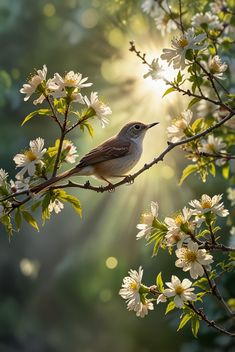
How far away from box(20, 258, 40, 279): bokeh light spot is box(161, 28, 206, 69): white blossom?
19.9 feet

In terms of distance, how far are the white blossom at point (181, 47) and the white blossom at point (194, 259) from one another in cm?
66

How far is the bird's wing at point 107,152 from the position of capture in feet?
9.24

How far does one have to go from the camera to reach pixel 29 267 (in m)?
8.07

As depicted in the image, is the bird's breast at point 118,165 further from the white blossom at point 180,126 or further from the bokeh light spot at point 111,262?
the bokeh light spot at point 111,262

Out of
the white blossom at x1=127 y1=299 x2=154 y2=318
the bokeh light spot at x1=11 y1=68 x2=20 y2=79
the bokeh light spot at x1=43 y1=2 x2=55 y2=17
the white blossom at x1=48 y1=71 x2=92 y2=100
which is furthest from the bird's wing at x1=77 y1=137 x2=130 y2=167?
the bokeh light spot at x1=43 y1=2 x2=55 y2=17

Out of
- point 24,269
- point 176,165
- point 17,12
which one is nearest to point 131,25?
point 176,165

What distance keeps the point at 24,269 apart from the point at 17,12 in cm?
322

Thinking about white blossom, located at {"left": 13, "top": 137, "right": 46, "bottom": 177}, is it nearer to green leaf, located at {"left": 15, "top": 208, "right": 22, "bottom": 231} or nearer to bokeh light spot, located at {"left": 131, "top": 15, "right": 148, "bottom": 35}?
green leaf, located at {"left": 15, "top": 208, "right": 22, "bottom": 231}

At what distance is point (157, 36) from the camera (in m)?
6.11

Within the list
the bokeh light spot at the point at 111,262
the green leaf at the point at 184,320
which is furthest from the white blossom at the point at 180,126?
the bokeh light spot at the point at 111,262

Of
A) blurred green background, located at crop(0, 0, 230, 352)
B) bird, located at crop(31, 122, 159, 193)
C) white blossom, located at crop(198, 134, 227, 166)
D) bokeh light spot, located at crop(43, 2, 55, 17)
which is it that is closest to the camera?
bird, located at crop(31, 122, 159, 193)

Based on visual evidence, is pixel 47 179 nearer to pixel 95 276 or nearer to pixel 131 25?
pixel 131 25

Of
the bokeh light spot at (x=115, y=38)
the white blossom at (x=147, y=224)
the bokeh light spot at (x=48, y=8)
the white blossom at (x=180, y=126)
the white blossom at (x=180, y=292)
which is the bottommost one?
the white blossom at (x=180, y=292)

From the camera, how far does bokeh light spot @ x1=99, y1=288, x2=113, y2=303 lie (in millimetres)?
7121
